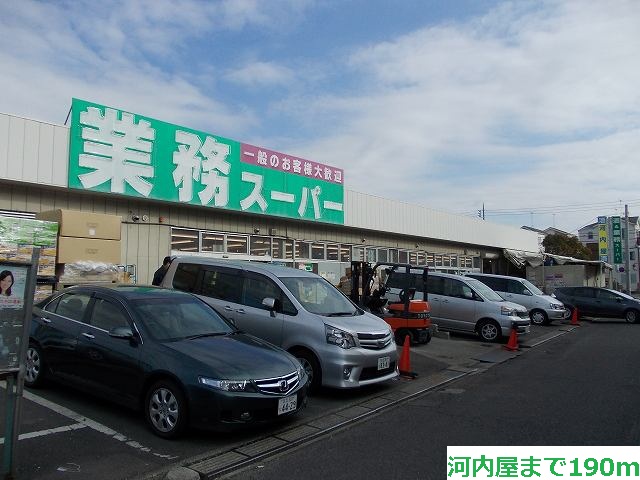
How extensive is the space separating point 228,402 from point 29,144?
8.71 meters

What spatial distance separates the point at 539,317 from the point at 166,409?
58.3 feet

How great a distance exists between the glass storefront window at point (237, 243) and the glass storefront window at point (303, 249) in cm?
278

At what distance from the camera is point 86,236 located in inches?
425

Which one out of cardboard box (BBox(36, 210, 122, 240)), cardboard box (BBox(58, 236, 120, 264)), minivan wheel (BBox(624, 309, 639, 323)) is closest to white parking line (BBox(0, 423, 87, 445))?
cardboard box (BBox(58, 236, 120, 264))

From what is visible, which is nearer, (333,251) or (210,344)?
(210,344)

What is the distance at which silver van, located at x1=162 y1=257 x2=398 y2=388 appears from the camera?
7.79 m

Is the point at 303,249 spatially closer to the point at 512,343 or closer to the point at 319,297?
the point at 512,343

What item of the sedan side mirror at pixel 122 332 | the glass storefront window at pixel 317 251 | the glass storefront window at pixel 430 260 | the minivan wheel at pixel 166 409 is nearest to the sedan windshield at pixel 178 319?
the sedan side mirror at pixel 122 332

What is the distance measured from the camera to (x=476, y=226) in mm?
33531

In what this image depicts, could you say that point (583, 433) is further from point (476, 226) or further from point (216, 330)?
point (476, 226)

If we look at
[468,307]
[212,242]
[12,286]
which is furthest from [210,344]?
[468,307]

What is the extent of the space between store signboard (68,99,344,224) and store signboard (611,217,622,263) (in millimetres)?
32594

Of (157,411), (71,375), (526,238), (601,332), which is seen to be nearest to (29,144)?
(71,375)

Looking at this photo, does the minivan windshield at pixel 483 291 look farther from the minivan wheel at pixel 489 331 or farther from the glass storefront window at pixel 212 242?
the glass storefront window at pixel 212 242
